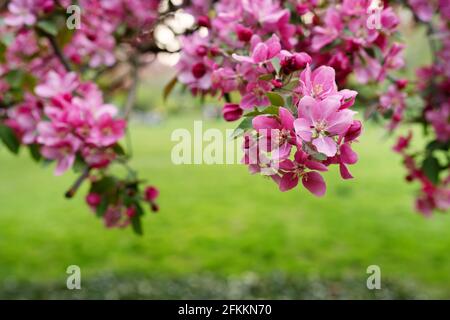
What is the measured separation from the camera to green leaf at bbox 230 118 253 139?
841 mm

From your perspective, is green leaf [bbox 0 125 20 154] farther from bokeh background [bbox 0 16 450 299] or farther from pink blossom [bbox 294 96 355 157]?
pink blossom [bbox 294 96 355 157]

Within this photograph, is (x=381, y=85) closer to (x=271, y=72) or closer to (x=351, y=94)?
(x=271, y=72)

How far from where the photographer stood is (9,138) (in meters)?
1.65

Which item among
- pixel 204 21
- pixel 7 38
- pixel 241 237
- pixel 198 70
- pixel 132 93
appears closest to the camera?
pixel 198 70

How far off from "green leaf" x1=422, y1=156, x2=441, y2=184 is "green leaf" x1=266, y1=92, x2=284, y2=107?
47.7 inches

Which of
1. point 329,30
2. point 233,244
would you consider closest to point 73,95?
point 329,30

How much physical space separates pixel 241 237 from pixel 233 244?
0.60ft

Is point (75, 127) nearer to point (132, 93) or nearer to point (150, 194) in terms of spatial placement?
point (150, 194)

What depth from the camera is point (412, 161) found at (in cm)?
209

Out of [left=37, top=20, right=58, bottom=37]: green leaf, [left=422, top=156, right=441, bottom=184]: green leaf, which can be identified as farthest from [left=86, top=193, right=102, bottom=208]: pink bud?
[left=422, top=156, right=441, bottom=184]: green leaf

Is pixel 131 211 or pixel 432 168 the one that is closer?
pixel 131 211

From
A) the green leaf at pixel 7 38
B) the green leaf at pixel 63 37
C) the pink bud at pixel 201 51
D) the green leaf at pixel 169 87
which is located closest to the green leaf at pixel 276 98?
the pink bud at pixel 201 51

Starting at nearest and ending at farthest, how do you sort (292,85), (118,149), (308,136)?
(308,136), (292,85), (118,149)
